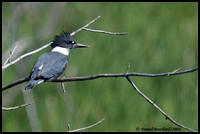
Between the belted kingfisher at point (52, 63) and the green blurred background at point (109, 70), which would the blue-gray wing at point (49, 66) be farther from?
the green blurred background at point (109, 70)

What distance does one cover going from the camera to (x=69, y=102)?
12.1ft

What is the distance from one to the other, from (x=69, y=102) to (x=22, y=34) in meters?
1.01

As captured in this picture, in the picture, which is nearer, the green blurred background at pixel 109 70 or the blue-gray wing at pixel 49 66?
the blue-gray wing at pixel 49 66

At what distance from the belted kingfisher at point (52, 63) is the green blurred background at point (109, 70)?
284 mm

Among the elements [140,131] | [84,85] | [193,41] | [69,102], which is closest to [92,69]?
[84,85]

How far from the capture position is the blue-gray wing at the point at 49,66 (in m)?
3.03

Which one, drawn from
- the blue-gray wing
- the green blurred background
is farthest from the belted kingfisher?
the green blurred background

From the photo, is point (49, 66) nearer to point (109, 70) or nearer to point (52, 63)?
point (52, 63)

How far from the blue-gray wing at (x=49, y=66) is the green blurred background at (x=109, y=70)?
299 mm

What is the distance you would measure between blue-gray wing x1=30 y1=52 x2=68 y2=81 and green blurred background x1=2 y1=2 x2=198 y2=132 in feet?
0.98

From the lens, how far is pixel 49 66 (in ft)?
10.6

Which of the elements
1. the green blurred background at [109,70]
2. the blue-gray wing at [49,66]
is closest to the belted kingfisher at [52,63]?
the blue-gray wing at [49,66]

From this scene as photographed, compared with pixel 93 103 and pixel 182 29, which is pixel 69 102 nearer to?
pixel 93 103

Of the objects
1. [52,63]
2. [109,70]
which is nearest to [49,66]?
[52,63]
